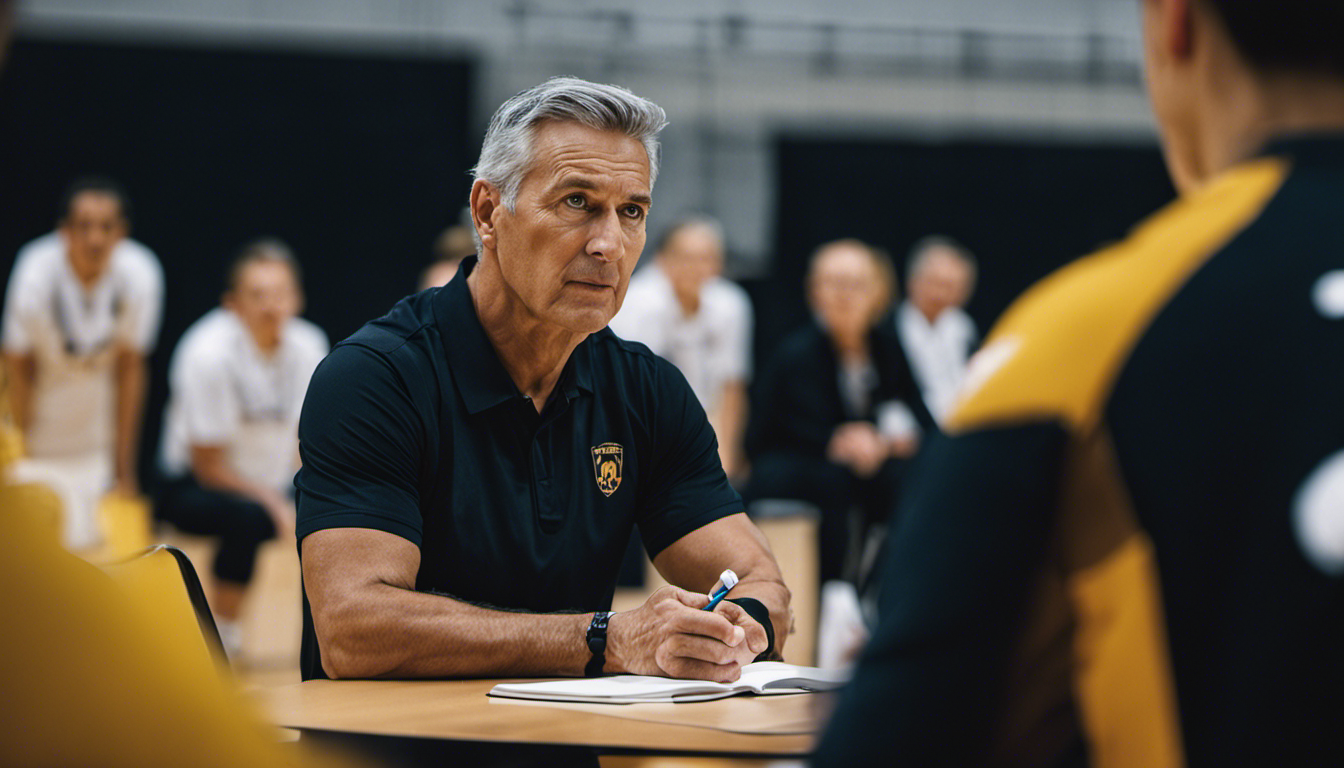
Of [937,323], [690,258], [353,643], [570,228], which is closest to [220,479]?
[690,258]

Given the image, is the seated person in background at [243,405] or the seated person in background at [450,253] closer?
the seated person in background at [450,253]

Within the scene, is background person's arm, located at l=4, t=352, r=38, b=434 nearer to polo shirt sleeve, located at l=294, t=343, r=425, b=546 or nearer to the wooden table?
polo shirt sleeve, located at l=294, t=343, r=425, b=546

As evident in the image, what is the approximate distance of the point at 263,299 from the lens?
468 cm

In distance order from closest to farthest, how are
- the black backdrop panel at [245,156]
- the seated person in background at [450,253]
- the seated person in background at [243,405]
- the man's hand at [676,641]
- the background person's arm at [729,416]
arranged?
the man's hand at [676,641]
the seated person in background at [450,253]
the seated person in background at [243,405]
the background person's arm at [729,416]
the black backdrop panel at [245,156]

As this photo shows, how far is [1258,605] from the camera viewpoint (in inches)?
24.3

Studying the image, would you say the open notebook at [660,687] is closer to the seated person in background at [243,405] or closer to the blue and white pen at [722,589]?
the blue and white pen at [722,589]

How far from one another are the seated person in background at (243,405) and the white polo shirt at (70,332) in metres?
0.42

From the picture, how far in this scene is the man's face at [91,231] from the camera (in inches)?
192

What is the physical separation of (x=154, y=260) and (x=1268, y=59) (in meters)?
6.71

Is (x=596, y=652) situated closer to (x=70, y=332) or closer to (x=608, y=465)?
(x=608, y=465)

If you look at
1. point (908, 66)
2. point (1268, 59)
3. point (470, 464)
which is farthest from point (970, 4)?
point (1268, 59)

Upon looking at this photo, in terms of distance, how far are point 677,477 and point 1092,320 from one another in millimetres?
1195

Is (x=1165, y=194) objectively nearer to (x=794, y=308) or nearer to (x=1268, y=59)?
(x=794, y=308)

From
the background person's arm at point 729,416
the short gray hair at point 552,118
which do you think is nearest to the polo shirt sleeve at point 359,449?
the short gray hair at point 552,118
